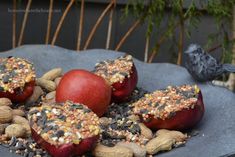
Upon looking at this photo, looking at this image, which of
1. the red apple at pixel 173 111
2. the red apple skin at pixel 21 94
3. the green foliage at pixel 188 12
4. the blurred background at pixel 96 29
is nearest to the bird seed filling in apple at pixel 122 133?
the red apple at pixel 173 111

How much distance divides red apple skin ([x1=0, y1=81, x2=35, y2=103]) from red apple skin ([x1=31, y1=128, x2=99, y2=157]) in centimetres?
23

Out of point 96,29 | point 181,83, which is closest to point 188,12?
point 181,83

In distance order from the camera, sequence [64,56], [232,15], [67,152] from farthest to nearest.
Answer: [232,15], [64,56], [67,152]

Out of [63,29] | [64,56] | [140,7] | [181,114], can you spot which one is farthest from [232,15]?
[63,29]

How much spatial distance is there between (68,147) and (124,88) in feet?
1.14

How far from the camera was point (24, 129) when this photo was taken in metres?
0.92

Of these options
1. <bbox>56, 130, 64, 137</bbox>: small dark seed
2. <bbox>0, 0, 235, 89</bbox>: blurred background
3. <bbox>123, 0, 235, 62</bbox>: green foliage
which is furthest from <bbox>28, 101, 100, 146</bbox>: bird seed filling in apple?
<bbox>0, 0, 235, 89</bbox>: blurred background

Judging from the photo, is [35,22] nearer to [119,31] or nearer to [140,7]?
[119,31]

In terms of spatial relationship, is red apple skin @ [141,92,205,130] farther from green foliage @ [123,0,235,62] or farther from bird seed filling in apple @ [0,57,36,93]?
green foliage @ [123,0,235,62]

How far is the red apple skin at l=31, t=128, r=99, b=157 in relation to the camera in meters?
0.81

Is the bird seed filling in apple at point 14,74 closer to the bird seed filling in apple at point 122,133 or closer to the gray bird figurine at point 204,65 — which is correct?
the bird seed filling in apple at point 122,133

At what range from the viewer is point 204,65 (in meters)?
1.13

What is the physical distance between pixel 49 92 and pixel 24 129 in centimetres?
26

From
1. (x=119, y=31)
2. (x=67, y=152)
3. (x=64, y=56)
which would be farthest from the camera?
(x=119, y=31)
